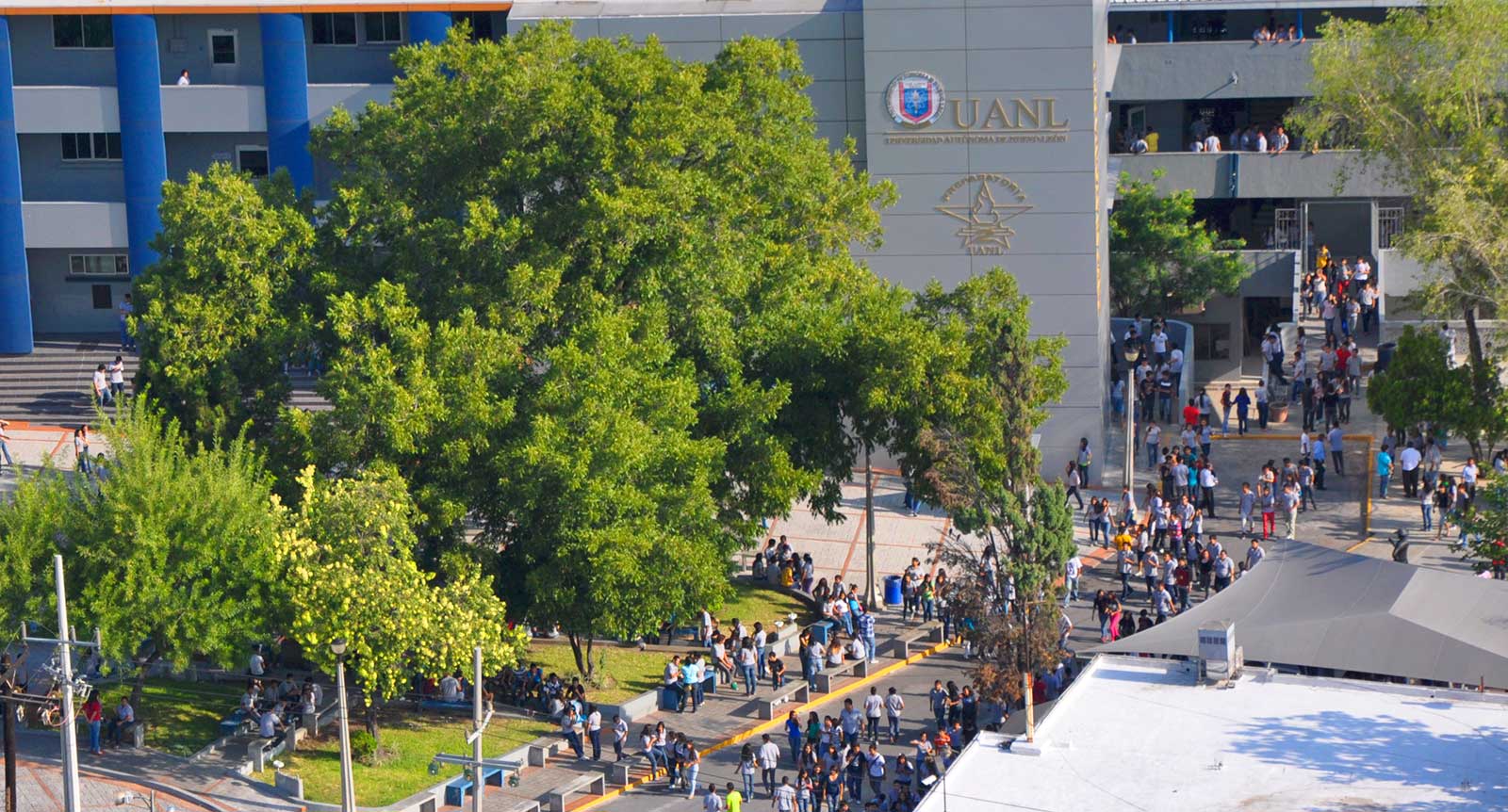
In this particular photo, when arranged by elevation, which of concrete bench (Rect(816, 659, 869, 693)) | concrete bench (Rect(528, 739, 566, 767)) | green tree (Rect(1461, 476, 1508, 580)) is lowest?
concrete bench (Rect(528, 739, 566, 767))

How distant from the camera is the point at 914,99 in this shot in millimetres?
54562

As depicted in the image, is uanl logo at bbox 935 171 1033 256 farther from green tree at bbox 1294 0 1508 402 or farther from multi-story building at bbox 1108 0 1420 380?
multi-story building at bbox 1108 0 1420 380

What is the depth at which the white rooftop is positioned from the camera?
29.2 m

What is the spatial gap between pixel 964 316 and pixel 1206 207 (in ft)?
95.3

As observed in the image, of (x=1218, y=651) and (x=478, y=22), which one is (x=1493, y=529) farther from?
(x=478, y=22)

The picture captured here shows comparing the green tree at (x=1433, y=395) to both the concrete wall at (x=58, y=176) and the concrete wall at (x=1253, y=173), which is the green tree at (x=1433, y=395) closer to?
the concrete wall at (x=1253, y=173)

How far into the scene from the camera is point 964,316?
46000 mm

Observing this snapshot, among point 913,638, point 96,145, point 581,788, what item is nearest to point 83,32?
point 96,145

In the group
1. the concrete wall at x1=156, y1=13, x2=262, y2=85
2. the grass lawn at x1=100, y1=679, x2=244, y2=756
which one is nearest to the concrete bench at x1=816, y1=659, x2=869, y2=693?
the grass lawn at x1=100, y1=679, x2=244, y2=756

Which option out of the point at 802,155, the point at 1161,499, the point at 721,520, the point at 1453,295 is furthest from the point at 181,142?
the point at 1453,295

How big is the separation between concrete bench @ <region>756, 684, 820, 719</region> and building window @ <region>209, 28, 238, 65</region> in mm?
28091

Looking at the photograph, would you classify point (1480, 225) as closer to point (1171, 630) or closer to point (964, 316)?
point (964, 316)

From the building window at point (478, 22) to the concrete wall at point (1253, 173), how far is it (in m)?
21.9

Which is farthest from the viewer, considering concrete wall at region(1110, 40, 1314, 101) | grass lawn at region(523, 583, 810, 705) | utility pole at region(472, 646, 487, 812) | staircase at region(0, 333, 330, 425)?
concrete wall at region(1110, 40, 1314, 101)
